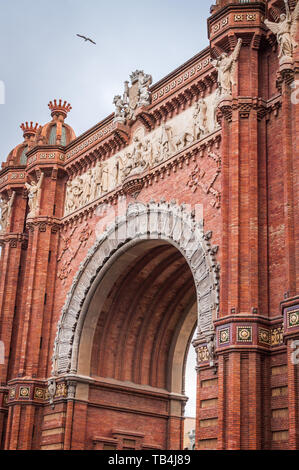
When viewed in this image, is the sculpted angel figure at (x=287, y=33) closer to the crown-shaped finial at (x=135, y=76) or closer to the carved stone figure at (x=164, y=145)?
the carved stone figure at (x=164, y=145)

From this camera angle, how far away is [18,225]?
30.5 m

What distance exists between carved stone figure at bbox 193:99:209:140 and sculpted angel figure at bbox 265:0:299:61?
412 cm

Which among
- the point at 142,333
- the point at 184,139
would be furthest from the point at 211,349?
the point at 142,333

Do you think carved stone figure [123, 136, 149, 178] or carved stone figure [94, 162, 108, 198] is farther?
carved stone figure [94, 162, 108, 198]

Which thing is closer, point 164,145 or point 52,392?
point 164,145

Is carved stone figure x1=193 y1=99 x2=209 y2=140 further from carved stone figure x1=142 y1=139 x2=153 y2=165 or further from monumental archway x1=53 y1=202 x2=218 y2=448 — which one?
monumental archway x1=53 y1=202 x2=218 y2=448

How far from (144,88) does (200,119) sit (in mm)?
3690

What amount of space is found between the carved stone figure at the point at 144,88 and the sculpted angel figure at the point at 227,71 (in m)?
4.83

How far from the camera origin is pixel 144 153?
24719 millimetres

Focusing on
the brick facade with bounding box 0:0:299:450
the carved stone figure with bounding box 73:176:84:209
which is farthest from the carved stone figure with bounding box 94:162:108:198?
the carved stone figure with bounding box 73:176:84:209

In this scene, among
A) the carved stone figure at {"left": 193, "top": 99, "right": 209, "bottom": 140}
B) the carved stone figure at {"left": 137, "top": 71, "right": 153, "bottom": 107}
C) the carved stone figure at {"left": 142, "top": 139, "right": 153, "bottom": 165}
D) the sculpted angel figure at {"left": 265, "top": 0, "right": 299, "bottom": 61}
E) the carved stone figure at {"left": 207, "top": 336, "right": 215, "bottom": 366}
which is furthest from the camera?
the carved stone figure at {"left": 137, "top": 71, "right": 153, "bottom": 107}

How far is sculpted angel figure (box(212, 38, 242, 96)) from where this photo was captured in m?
20.3

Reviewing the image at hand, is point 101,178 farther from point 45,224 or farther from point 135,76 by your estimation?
point 135,76

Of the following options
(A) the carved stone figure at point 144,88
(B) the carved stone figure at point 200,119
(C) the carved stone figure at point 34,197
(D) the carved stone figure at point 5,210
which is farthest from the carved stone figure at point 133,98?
(D) the carved stone figure at point 5,210
